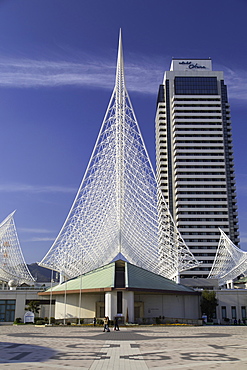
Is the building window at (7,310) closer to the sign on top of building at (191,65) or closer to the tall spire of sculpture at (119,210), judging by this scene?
the tall spire of sculpture at (119,210)

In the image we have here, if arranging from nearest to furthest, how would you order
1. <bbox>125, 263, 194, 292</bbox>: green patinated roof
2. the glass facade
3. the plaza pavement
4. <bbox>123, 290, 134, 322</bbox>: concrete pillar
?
the plaza pavement
<bbox>123, 290, 134, 322</bbox>: concrete pillar
<bbox>125, 263, 194, 292</bbox>: green patinated roof
the glass facade

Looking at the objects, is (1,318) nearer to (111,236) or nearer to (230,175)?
(111,236)

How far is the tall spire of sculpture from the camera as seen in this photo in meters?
56.9

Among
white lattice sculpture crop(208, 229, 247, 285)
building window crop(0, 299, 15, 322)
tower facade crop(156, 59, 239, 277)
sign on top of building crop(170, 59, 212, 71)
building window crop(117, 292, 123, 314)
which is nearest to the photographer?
building window crop(117, 292, 123, 314)

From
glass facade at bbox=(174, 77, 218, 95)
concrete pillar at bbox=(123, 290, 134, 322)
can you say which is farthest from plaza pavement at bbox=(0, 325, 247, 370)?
glass facade at bbox=(174, 77, 218, 95)

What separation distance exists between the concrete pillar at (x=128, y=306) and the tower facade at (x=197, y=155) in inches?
2307

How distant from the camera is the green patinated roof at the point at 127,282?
2043 inches

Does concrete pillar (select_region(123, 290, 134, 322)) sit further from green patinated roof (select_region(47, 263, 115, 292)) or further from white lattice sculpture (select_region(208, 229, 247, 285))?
white lattice sculpture (select_region(208, 229, 247, 285))

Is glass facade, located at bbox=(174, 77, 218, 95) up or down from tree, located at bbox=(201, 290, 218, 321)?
up

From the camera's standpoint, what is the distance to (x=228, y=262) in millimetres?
87312

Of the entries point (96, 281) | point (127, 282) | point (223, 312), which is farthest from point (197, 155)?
point (127, 282)

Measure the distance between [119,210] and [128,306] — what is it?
16.2 m

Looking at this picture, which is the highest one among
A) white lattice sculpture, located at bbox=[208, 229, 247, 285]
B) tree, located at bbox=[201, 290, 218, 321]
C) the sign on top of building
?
the sign on top of building

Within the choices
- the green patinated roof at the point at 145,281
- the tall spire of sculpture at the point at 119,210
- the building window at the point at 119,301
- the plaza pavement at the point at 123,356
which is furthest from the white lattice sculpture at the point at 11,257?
the plaza pavement at the point at 123,356
